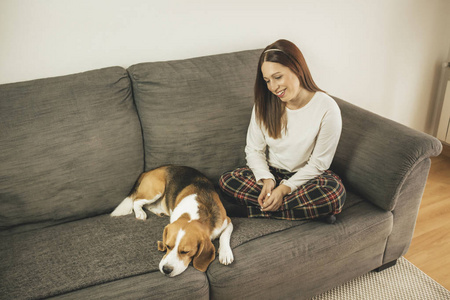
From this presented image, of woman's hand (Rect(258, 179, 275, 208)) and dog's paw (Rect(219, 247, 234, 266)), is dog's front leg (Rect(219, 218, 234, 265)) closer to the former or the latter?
dog's paw (Rect(219, 247, 234, 266))

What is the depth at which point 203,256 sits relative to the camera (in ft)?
4.54

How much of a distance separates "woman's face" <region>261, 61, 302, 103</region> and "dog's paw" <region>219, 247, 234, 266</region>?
0.75 meters

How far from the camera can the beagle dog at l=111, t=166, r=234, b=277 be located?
1.36 m

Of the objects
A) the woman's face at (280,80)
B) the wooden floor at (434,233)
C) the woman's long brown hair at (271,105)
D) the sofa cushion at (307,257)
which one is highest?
the woman's face at (280,80)

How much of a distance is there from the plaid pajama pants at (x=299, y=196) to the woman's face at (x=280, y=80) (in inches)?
16.4

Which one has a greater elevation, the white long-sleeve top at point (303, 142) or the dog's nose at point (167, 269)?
the white long-sleeve top at point (303, 142)

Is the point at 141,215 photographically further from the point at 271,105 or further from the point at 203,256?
the point at 271,105

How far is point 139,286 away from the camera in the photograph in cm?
128

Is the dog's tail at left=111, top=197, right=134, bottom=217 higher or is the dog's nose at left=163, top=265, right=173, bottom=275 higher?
the dog's nose at left=163, top=265, right=173, bottom=275

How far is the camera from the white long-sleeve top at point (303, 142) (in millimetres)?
1684

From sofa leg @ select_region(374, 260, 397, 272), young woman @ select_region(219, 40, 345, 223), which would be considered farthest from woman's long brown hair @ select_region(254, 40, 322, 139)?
sofa leg @ select_region(374, 260, 397, 272)

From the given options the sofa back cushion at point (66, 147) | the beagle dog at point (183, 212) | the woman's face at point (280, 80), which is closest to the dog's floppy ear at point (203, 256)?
the beagle dog at point (183, 212)

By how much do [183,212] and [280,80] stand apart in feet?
2.45

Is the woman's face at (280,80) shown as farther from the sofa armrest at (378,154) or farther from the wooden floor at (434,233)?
the wooden floor at (434,233)
